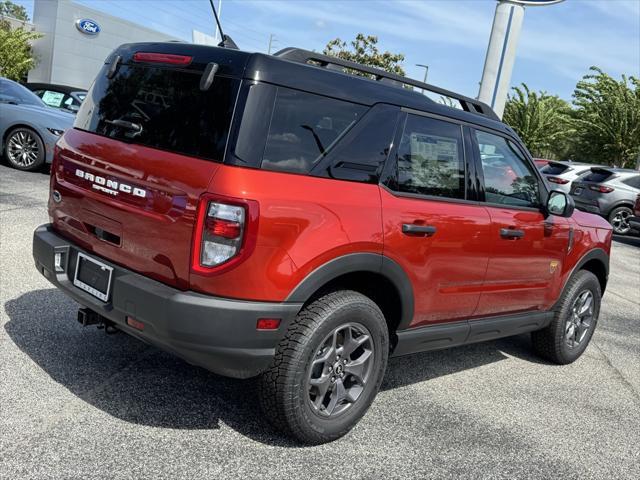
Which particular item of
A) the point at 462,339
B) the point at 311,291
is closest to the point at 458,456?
the point at 462,339

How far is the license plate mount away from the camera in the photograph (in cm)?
308

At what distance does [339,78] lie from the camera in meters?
3.19

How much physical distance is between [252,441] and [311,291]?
0.83 metres

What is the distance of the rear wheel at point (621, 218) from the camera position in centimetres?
1465

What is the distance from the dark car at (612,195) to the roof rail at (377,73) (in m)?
11.2

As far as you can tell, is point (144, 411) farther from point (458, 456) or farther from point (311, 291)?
point (458, 456)

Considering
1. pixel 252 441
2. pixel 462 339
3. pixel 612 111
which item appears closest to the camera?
pixel 252 441

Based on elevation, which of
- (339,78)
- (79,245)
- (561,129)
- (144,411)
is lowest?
(144,411)

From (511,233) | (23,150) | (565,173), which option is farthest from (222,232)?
(565,173)

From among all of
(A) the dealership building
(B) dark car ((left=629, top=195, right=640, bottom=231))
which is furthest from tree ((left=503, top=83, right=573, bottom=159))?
(B) dark car ((left=629, top=195, right=640, bottom=231))

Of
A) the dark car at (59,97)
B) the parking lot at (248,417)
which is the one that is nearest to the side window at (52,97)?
the dark car at (59,97)

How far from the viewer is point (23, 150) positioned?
33.4ft

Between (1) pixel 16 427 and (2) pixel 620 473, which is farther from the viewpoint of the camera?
(2) pixel 620 473

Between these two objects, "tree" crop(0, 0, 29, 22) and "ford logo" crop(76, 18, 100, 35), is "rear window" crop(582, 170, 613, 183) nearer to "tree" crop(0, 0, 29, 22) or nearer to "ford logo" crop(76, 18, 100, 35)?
"ford logo" crop(76, 18, 100, 35)
